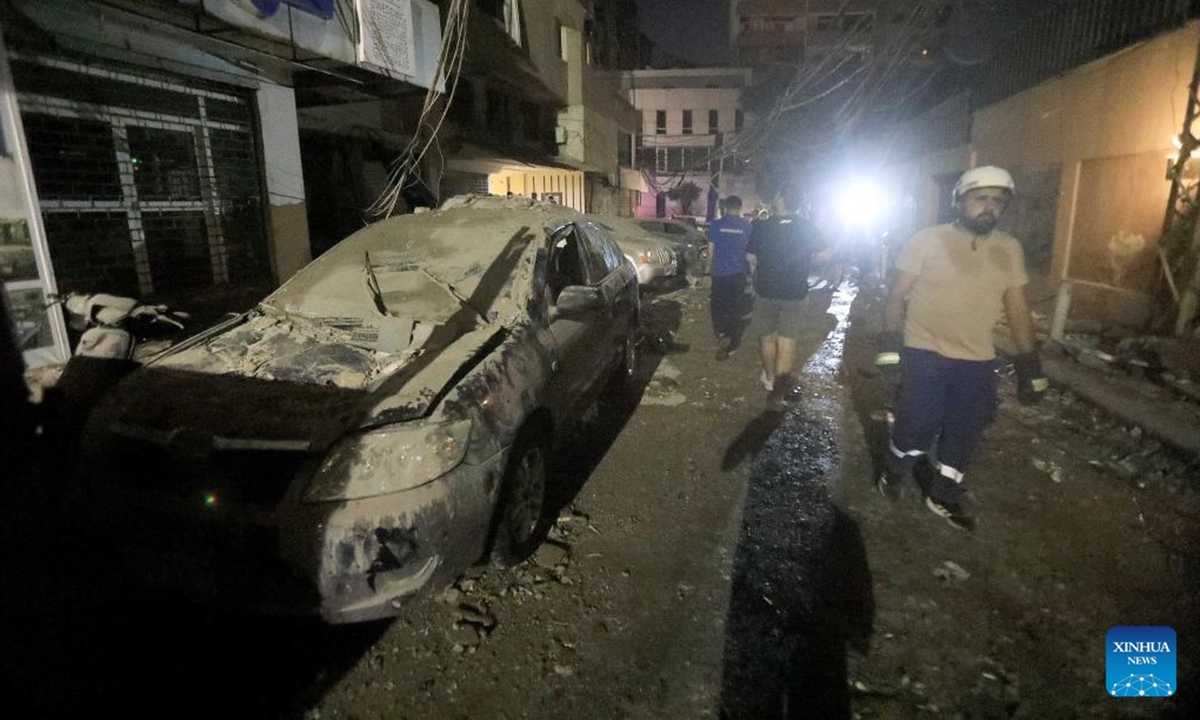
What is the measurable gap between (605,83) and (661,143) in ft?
65.6

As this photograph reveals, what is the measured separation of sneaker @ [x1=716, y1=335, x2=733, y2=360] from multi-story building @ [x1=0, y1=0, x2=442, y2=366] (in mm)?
4724

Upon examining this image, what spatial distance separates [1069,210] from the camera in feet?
29.4

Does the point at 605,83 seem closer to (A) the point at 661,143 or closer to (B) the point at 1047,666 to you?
(A) the point at 661,143

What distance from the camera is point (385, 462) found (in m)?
2.28

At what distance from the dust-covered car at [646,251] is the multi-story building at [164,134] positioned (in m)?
4.66

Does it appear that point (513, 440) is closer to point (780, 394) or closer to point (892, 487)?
point (892, 487)

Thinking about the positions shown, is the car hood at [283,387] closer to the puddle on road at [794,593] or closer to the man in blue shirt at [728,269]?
the puddle on road at [794,593]

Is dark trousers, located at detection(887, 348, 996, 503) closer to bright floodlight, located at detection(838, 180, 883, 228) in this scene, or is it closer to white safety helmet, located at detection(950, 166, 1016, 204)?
white safety helmet, located at detection(950, 166, 1016, 204)

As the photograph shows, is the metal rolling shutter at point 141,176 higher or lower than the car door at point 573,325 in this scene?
higher

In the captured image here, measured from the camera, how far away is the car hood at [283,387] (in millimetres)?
2369

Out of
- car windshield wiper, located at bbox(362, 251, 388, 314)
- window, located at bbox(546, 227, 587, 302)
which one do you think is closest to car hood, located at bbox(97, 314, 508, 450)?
car windshield wiper, located at bbox(362, 251, 388, 314)

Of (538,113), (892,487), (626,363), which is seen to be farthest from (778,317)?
(538,113)

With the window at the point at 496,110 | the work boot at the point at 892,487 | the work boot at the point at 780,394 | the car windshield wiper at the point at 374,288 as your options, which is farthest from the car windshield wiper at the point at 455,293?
the window at the point at 496,110

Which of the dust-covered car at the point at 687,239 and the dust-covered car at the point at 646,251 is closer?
the dust-covered car at the point at 646,251
